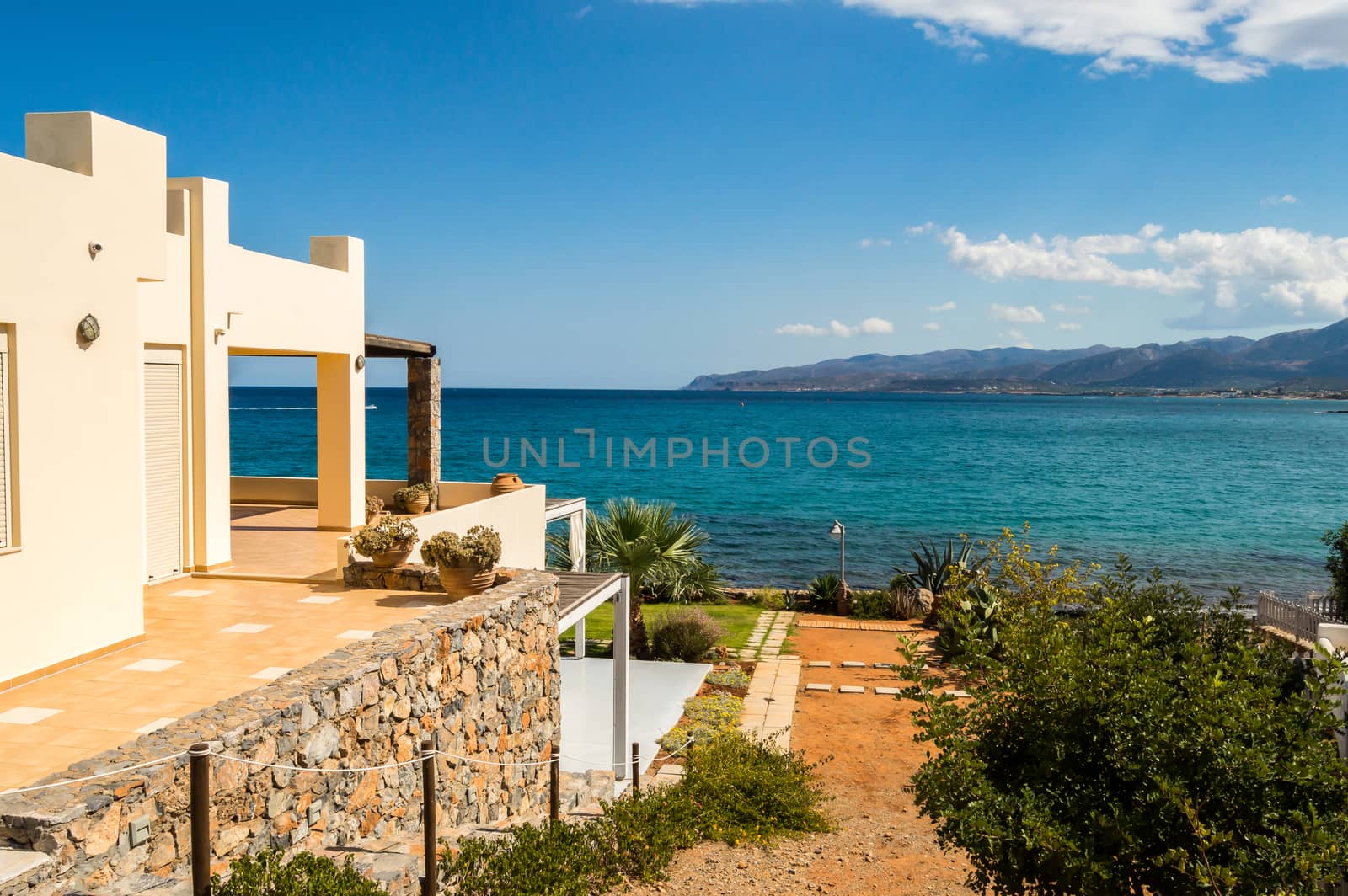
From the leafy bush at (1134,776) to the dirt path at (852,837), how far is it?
A: 3262 mm

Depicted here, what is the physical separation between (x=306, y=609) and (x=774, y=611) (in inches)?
644

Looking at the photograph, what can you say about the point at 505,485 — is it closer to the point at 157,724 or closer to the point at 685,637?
the point at 685,637

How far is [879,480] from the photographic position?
7162 centimetres

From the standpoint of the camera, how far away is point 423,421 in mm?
17172

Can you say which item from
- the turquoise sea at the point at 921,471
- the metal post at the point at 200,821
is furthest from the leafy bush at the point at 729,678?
the turquoise sea at the point at 921,471

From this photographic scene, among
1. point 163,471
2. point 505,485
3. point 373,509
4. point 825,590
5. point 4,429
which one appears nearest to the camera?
point 4,429

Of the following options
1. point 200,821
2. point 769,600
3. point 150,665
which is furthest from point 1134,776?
point 769,600

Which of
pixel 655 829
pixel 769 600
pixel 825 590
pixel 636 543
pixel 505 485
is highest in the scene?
pixel 505 485

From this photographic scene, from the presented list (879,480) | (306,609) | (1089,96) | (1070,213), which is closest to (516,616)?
(306,609)

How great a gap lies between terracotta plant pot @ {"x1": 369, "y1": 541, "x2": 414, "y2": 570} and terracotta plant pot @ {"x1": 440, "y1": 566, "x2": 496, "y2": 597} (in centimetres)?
106

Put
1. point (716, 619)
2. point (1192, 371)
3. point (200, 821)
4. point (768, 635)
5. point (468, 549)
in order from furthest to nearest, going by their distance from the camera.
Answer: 1. point (1192, 371)
2. point (716, 619)
3. point (768, 635)
4. point (468, 549)
5. point (200, 821)

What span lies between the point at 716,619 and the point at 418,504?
354 inches

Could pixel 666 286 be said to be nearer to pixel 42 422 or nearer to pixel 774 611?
pixel 774 611

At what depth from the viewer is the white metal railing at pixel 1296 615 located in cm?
1741
